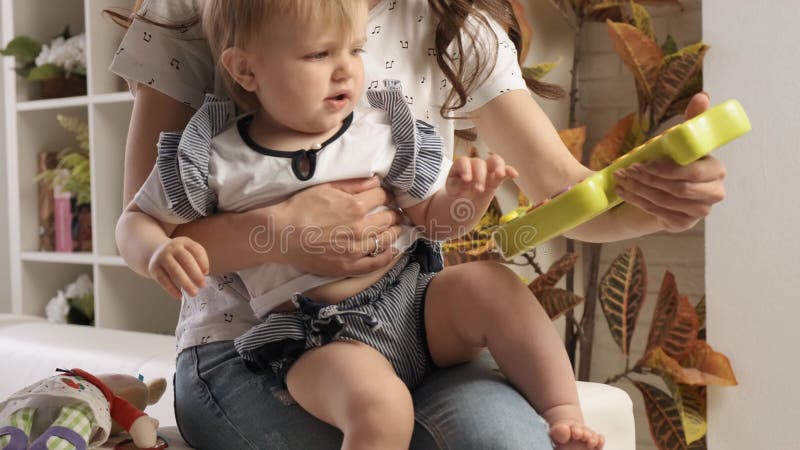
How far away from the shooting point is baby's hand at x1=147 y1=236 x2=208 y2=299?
94 centimetres

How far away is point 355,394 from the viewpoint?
0.93 metres

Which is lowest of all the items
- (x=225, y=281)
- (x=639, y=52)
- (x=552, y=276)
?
(x=552, y=276)

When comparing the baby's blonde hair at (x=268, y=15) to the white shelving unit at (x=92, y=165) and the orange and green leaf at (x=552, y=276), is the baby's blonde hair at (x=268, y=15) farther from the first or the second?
the white shelving unit at (x=92, y=165)

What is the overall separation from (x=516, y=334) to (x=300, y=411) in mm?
274

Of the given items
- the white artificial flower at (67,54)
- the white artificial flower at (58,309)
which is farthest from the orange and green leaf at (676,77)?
the white artificial flower at (58,309)

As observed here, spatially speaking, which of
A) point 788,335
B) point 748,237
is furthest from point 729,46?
point 788,335

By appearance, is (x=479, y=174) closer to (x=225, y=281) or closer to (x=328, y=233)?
(x=328, y=233)

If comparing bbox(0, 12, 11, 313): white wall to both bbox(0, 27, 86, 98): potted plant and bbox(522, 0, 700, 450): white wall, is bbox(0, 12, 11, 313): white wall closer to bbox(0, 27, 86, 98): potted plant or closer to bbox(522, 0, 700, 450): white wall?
bbox(0, 27, 86, 98): potted plant

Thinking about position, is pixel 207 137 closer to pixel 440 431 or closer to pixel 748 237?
pixel 440 431

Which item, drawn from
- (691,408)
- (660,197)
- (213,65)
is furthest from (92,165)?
(660,197)

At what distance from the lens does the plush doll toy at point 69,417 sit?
1.05 meters

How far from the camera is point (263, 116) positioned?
3.85ft

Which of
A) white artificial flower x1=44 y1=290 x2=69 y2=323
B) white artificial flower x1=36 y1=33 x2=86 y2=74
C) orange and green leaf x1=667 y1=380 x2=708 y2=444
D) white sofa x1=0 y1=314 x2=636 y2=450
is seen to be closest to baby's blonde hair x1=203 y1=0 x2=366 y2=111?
white sofa x1=0 y1=314 x2=636 y2=450

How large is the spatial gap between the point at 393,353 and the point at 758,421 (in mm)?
1432
